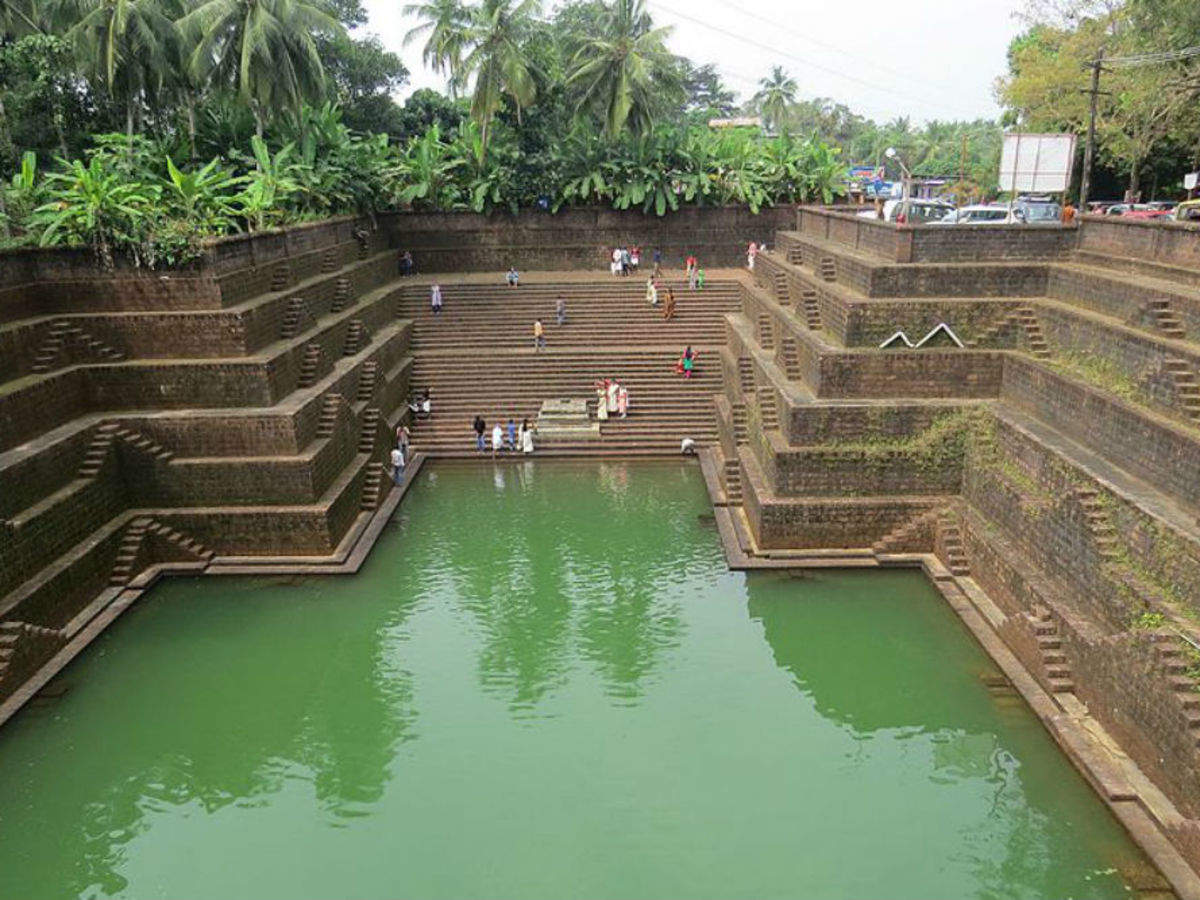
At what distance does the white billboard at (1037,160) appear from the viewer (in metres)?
13.7

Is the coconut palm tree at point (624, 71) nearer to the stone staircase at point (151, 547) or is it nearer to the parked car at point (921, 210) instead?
the parked car at point (921, 210)

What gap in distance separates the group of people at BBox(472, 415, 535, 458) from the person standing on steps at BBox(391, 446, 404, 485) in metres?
1.91

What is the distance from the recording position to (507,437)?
A: 696 inches

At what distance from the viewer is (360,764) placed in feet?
27.2

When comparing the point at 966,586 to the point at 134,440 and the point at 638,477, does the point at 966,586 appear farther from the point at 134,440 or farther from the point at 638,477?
the point at 134,440

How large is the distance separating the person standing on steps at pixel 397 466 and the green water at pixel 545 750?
3805 mm

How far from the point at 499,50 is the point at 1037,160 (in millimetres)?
13401

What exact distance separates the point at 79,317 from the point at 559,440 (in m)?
8.52

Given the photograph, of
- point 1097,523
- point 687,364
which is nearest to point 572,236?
point 687,364

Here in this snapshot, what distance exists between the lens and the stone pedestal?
1766 centimetres

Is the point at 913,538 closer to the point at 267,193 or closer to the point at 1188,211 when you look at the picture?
the point at 267,193

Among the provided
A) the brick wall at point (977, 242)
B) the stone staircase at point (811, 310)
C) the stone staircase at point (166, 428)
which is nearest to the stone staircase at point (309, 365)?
the stone staircase at point (166, 428)

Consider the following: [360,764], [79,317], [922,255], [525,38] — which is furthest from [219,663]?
[525,38]

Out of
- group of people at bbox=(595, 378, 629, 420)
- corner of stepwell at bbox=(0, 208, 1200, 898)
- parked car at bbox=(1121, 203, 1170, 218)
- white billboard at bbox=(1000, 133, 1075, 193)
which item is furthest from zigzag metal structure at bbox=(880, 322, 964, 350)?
parked car at bbox=(1121, 203, 1170, 218)
